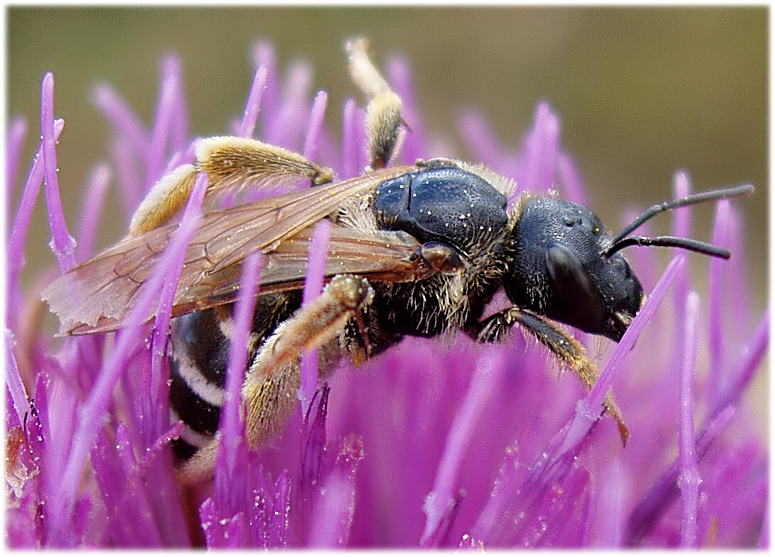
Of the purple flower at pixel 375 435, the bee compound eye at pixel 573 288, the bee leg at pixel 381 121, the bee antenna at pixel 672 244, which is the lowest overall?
the purple flower at pixel 375 435

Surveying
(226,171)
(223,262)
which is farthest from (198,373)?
(226,171)

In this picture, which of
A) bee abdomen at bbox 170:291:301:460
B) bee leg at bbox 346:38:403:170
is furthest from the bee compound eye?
bee leg at bbox 346:38:403:170

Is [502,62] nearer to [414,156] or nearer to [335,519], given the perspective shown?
[414,156]

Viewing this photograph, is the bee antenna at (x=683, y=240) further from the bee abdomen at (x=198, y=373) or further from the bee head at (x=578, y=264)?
the bee abdomen at (x=198, y=373)

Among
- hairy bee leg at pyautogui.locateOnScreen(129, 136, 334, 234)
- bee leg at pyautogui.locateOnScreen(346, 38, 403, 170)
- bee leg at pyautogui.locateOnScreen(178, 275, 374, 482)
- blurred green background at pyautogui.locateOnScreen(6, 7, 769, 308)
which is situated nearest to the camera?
bee leg at pyautogui.locateOnScreen(178, 275, 374, 482)

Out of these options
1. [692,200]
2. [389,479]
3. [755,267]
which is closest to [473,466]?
[389,479]

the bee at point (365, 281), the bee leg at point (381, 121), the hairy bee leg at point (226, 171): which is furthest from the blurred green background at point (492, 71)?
the bee at point (365, 281)

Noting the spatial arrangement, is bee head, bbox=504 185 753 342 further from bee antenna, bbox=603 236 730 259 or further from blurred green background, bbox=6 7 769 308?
blurred green background, bbox=6 7 769 308

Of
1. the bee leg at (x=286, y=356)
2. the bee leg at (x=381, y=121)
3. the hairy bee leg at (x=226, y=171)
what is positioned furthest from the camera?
the bee leg at (x=381, y=121)
